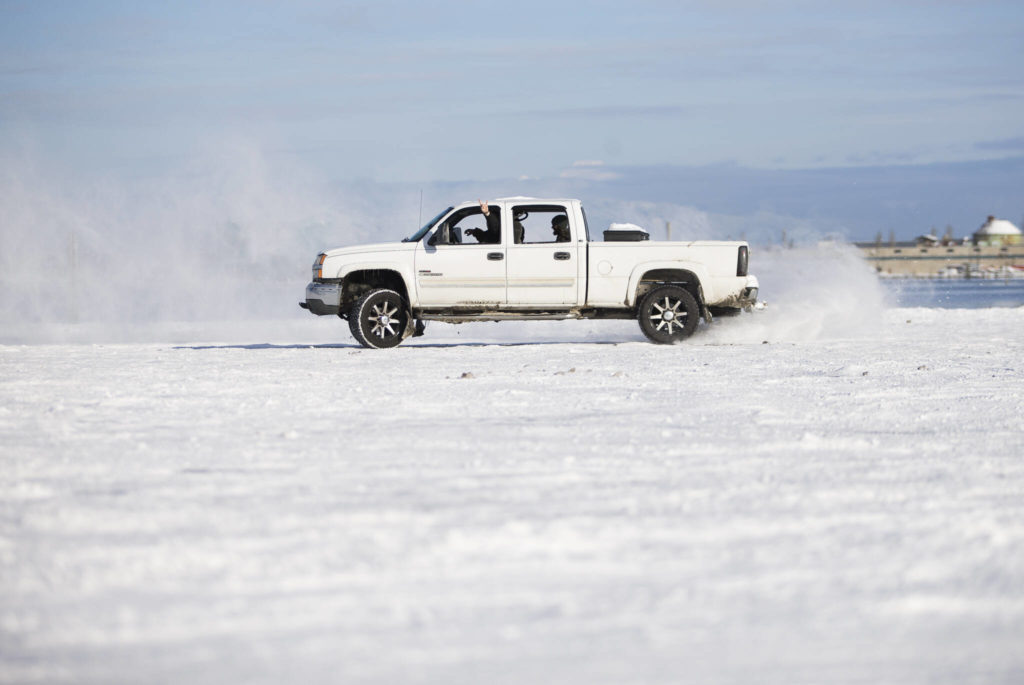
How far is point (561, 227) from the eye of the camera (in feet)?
49.3

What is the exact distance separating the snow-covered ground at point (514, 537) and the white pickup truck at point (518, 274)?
5.38 metres

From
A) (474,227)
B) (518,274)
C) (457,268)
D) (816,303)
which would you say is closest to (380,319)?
(457,268)

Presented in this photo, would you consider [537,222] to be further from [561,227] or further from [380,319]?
[380,319]

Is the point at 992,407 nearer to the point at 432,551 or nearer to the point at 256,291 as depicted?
the point at 432,551

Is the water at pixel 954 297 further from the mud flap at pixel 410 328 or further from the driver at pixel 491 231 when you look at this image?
the mud flap at pixel 410 328

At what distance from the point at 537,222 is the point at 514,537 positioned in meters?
10.9

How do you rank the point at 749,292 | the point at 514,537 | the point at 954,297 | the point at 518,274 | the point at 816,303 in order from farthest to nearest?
the point at 954,297 < the point at 816,303 < the point at 749,292 < the point at 518,274 < the point at 514,537

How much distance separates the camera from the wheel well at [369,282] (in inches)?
594

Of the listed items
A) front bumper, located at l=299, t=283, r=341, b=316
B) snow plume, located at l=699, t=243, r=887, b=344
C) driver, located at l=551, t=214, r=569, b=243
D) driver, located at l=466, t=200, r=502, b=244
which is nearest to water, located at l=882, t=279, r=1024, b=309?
snow plume, located at l=699, t=243, r=887, b=344

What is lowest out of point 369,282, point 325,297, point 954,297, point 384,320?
point 954,297

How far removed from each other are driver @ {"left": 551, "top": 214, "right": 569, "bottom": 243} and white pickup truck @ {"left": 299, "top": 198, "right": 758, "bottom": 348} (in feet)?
0.04

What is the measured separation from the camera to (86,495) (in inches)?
210

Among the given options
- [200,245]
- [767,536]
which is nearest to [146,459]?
[767,536]

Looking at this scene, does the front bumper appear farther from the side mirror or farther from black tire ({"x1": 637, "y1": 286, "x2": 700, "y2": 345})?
black tire ({"x1": 637, "y1": 286, "x2": 700, "y2": 345})
